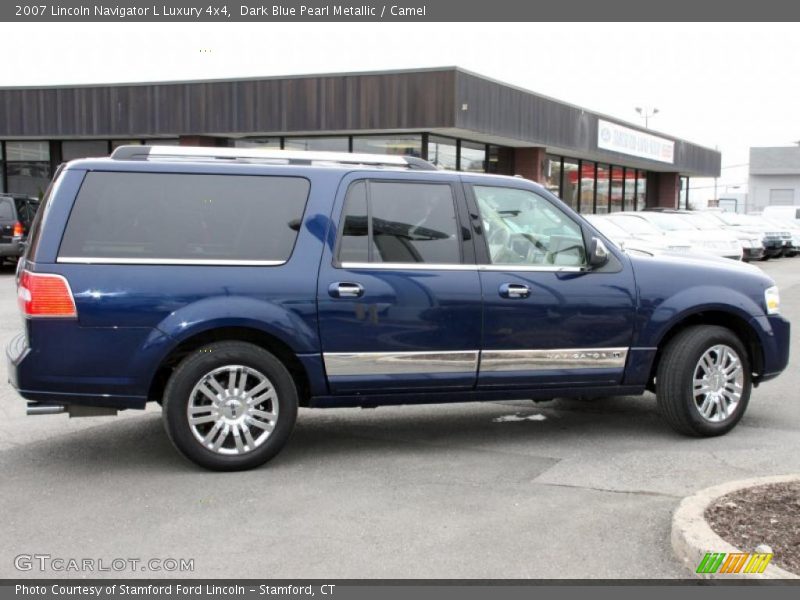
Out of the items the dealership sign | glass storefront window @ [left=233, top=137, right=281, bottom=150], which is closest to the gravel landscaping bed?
glass storefront window @ [left=233, top=137, right=281, bottom=150]

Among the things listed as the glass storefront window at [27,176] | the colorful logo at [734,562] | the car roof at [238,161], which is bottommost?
the colorful logo at [734,562]

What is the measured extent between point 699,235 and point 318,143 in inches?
387

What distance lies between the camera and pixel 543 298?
231 inches

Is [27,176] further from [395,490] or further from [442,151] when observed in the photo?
[395,490]

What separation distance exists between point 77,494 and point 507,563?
2618 millimetres

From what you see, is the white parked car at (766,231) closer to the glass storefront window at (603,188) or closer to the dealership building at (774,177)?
the glass storefront window at (603,188)

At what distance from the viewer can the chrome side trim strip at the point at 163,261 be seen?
514 cm

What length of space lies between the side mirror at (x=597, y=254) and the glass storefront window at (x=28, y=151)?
2287 centimetres

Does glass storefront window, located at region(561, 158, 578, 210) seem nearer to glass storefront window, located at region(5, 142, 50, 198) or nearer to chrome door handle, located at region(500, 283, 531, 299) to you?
glass storefront window, located at region(5, 142, 50, 198)

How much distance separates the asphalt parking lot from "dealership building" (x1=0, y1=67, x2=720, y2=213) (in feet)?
44.0

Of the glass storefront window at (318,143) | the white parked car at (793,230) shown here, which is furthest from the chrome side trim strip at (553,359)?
the white parked car at (793,230)

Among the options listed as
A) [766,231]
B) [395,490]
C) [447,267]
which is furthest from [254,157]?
[766,231]
